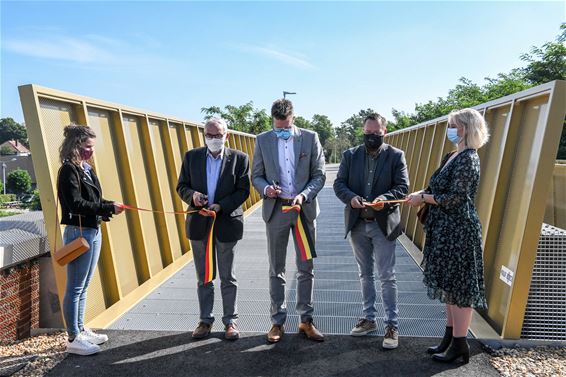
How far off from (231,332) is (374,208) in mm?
1766

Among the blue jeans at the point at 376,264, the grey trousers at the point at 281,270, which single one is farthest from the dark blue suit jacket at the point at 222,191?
the blue jeans at the point at 376,264

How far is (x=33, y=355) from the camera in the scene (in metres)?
3.84

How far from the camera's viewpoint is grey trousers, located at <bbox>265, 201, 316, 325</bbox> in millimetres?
4234

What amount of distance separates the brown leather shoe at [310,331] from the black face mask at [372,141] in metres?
1.78

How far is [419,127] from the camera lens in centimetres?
998

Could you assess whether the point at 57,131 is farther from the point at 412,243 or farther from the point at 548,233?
the point at 412,243

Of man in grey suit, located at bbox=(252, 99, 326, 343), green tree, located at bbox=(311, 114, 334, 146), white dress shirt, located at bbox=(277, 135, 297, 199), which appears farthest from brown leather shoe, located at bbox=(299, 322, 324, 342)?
green tree, located at bbox=(311, 114, 334, 146)

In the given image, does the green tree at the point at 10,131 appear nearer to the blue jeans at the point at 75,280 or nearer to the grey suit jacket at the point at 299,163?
the blue jeans at the point at 75,280

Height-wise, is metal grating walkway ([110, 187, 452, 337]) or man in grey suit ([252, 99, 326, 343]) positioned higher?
man in grey suit ([252, 99, 326, 343])

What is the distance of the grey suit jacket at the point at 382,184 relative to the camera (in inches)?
164

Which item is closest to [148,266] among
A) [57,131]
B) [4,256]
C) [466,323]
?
[4,256]

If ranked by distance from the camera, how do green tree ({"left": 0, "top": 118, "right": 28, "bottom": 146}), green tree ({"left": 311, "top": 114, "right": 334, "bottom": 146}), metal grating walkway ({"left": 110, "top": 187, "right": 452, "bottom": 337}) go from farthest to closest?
green tree ({"left": 0, "top": 118, "right": 28, "bottom": 146}) → green tree ({"left": 311, "top": 114, "right": 334, "bottom": 146}) → metal grating walkway ({"left": 110, "top": 187, "right": 452, "bottom": 337})

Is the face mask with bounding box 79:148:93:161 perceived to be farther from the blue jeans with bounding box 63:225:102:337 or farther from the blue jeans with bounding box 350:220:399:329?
the blue jeans with bounding box 350:220:399:329

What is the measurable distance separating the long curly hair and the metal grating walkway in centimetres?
178
